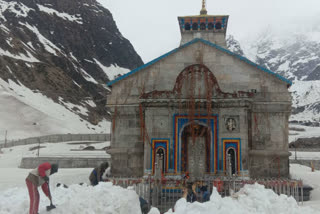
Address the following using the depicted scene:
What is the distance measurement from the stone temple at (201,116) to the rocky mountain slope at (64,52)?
118 feet

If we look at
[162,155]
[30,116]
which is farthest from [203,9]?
[30,116]

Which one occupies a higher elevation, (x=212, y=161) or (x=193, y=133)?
(x=193, y=133)

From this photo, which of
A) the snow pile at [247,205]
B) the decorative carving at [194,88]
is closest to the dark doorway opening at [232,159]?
the decorative carving at [194,88]

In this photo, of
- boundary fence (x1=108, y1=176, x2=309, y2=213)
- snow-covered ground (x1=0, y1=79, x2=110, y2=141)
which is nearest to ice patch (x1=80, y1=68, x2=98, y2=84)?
snow-covered ground (x1=0, y1=79, x2=110, y2=141)

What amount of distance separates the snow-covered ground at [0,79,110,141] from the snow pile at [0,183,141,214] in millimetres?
45463

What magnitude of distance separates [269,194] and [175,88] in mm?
9838

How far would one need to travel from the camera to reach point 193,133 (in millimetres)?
18031

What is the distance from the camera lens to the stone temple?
58.0 feet

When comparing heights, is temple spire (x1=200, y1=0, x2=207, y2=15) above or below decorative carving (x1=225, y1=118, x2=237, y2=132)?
above

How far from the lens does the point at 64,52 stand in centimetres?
11219

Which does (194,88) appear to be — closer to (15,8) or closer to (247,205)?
(247,205)

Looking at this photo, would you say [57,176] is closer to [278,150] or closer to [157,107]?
A: [157,107]

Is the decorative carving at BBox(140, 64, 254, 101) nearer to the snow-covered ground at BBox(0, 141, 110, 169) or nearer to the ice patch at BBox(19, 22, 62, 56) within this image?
the snow-covered ground at BBox(0, 141, 110, 169)

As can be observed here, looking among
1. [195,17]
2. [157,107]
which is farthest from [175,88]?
[195,17]
